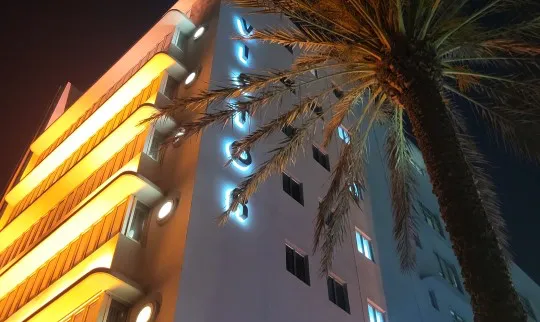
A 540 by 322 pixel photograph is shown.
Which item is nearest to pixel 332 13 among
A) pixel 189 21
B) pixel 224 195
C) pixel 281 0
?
pixel 281 0

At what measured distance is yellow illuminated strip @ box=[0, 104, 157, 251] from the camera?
19.3m

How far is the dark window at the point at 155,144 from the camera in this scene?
17.9m

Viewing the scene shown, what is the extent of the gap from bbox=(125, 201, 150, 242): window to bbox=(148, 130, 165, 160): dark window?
6.64 ft

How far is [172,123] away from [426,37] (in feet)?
33.8

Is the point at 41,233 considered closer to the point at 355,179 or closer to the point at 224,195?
the point at 224,195

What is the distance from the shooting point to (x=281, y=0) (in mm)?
11492

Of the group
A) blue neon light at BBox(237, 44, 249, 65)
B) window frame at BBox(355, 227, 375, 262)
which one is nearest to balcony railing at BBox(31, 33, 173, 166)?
blue neon light at BBox(237, 44, 249, 65)

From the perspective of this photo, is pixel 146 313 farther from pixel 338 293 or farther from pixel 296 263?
pixel 338 293

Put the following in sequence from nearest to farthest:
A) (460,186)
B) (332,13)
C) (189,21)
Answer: (460,186)
(332,13)
(189,21)

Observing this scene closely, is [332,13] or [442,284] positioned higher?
[442,284]

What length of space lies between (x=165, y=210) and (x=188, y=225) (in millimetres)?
1650

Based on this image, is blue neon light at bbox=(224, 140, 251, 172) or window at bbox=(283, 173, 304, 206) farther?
window at bbox=(283, 173, 304, 206)

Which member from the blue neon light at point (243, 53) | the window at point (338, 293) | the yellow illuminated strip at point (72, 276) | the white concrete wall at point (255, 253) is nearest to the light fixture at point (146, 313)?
the white concrete wall at point (255, 253)

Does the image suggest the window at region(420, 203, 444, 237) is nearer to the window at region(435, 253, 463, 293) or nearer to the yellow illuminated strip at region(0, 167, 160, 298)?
the window at region(435, 253, 463, 293)
